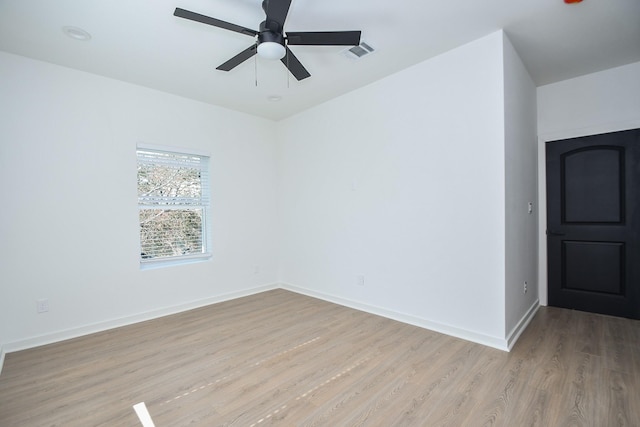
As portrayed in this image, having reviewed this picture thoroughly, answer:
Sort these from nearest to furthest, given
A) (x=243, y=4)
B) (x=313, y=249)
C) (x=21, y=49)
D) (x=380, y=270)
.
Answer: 1. (x=243, y=4)
2. (x=21, y=49)
3. (x=380, y=270)
4. (x=313, y=249)

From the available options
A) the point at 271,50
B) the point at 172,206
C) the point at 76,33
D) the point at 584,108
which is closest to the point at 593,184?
the point at 584,108

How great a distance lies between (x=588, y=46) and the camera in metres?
2.84

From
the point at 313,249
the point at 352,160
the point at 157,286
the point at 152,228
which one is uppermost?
the point at 352,160

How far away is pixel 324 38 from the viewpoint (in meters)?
2.13

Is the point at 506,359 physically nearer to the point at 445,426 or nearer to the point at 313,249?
the point at 445,426

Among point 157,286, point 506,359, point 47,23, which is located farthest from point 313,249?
point 47,23

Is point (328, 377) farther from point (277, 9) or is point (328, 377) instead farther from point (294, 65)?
point (277, 9)

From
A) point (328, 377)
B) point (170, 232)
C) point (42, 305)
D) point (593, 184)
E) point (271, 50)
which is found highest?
point (271, 50)

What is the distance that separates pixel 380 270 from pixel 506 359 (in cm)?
145

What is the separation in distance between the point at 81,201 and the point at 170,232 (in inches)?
39.2

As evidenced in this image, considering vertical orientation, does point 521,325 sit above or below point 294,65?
below

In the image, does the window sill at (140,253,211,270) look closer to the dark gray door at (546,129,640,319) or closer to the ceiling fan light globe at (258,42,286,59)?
the ceiling fan light globe at (258,42,286,59)

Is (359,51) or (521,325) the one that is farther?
(521,325)

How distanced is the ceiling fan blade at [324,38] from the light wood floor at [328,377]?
244cm
